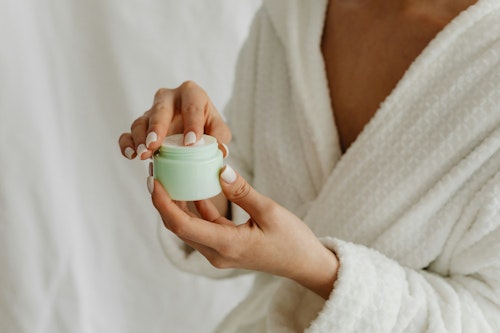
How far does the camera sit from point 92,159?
119 centimetres

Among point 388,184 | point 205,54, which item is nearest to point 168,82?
point 205,54

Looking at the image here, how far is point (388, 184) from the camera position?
67 centimetres

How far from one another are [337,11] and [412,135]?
220 mm

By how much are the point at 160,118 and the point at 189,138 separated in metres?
0.07

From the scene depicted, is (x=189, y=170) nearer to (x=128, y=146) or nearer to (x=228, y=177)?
(x=228, y=177)

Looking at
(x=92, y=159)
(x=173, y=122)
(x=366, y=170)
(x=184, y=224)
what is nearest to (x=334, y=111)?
(x=366, y=170)

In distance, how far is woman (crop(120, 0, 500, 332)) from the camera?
0.59 meters

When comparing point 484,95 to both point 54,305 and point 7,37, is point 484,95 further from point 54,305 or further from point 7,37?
point 54,305

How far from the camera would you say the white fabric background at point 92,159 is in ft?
3.49

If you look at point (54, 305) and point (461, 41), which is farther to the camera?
point (54, 305)

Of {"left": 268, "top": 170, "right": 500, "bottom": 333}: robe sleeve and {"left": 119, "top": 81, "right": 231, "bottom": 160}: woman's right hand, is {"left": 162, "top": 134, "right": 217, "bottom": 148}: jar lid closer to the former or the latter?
{"left": 119, "top": 81, "right": 231, "bottom": 160}: woman's right hand

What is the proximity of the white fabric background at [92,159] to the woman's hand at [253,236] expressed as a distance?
22.6 inches

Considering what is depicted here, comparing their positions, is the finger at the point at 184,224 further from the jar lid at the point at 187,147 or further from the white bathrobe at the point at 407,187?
the white bathrobe at the point at 407,187

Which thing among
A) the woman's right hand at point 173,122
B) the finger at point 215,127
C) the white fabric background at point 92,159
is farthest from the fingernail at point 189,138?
the white fabric background at point 92,159
